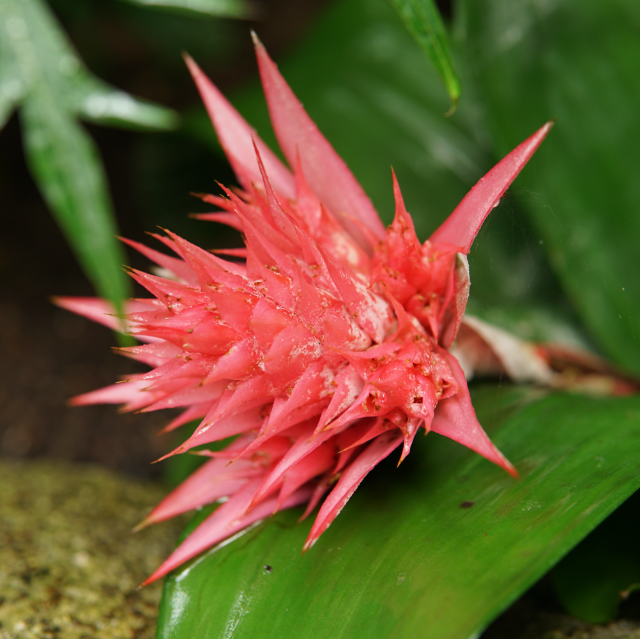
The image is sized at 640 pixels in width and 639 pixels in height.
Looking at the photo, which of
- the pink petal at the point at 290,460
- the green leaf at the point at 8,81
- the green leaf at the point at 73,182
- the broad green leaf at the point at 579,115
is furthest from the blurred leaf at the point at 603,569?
the green leaf at the point at 8,81

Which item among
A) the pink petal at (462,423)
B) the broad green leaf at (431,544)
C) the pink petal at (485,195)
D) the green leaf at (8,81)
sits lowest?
the broad green leaf at (431,544)

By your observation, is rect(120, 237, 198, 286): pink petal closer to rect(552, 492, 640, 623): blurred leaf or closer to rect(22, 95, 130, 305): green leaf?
rect(22, 95, 130, 305): green leaf

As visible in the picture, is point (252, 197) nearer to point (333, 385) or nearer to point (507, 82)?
point (333, 385)

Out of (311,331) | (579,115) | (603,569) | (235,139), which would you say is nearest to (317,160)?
(235,139)

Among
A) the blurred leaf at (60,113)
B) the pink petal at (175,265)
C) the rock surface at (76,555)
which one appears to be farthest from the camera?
the blurred leaf at (60,113)

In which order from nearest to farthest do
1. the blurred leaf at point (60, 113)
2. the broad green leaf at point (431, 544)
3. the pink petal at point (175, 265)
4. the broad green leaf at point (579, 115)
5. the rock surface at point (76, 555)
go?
1. the broad green leaf at point (431, 544)
2. the pink petal at point (175, 265)
3. the rock surface at point (76, 555)
4. the broad green leaf at point (579, 115)
5. the blurred leaf at point (60, 113)

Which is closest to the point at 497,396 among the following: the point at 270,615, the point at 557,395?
the point at 557,395

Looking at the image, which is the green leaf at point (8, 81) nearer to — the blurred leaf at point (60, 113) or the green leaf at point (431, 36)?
the blurred leaf at point (60, 113)

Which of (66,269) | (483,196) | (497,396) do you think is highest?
(483,196)
